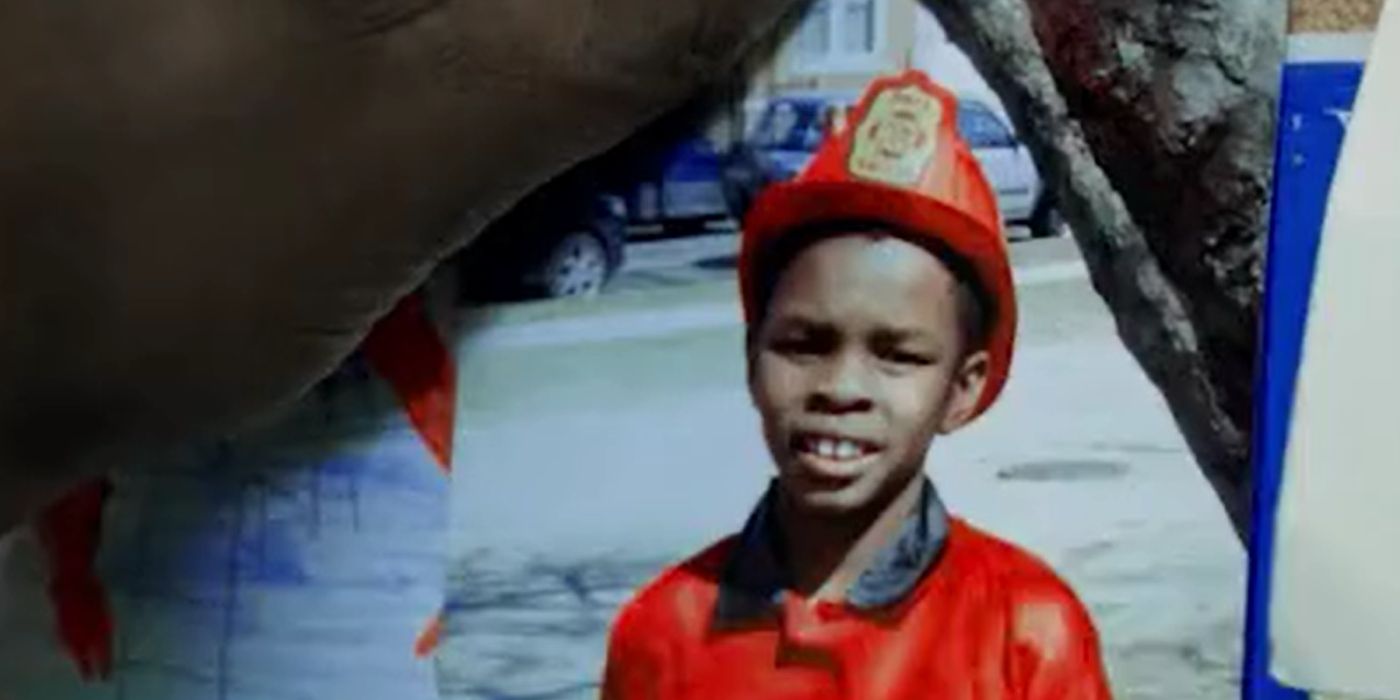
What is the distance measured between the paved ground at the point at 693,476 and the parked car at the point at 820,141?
1 centimetres

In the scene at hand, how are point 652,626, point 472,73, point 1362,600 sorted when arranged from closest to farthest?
point 472,73 < point 1362,600 < point 652,626

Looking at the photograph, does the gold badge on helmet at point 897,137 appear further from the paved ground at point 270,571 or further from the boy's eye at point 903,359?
the paved ground at point 270,571

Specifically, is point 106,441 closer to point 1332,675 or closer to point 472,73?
point 472,73

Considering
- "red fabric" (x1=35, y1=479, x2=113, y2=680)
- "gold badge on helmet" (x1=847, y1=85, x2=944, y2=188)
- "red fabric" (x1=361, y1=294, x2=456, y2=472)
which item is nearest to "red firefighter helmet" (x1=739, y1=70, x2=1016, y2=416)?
"gold badge on helmet" (x1=847, y1=85, x2=944, y2=188)

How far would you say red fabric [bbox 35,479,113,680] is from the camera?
0.79m

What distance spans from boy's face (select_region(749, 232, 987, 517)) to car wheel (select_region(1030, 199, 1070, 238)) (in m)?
0.03

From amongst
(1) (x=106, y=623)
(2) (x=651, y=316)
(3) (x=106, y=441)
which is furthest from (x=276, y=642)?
(3) (x=106, y=441)

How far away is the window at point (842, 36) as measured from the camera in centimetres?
69

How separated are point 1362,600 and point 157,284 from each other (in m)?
0.31

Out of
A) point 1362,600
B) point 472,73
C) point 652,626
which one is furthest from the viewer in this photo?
point 652,626

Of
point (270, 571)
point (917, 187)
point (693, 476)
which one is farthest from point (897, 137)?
point (270, 571)

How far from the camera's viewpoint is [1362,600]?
60cm

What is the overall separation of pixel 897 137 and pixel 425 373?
6.6 inches

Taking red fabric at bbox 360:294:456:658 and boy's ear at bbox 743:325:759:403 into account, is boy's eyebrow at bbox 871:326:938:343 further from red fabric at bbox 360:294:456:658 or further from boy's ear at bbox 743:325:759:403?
red fabric at bbox 360:294:456:658
